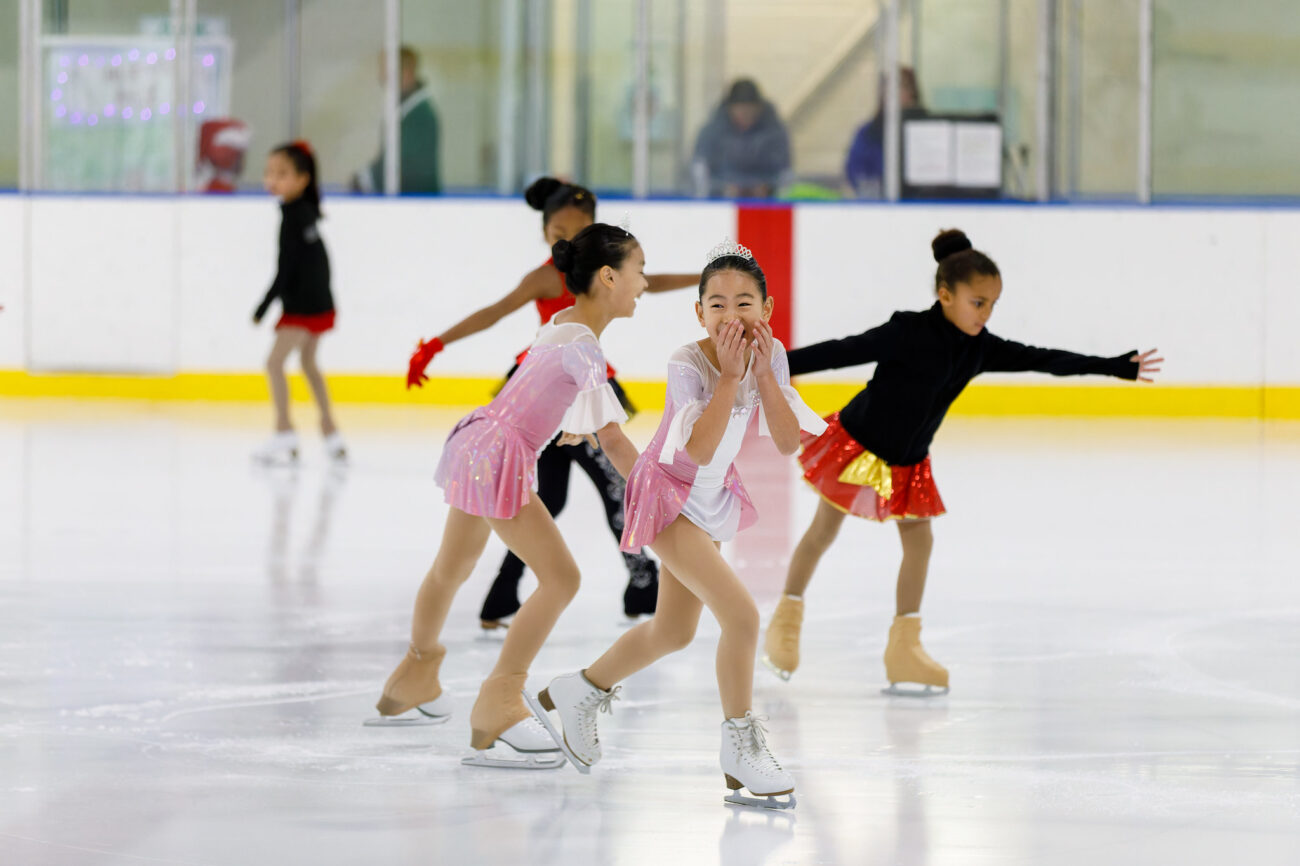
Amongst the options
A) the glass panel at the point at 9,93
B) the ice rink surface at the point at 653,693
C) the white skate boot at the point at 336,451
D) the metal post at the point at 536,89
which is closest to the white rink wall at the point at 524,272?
the glass panel at the point at 9,93

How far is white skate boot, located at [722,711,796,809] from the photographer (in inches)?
123

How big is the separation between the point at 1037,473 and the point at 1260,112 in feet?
15.9

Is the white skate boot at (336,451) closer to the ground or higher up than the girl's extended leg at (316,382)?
closer to the ground

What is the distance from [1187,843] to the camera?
2.93 m

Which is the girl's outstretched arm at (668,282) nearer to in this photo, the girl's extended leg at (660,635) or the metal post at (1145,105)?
the girl's extended leg at (660,635)

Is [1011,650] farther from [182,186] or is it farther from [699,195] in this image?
[182,186]

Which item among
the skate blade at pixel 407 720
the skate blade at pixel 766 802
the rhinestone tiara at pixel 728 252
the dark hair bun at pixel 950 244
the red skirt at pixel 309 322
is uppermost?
the dark hair bun at pixel 950 244

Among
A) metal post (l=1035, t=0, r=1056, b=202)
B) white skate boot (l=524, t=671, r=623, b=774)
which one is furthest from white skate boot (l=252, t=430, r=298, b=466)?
metal post (l=1035, t=0, r=1056, b=202)

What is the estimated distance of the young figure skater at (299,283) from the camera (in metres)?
8.37

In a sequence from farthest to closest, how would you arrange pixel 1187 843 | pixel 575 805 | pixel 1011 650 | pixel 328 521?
1. pixel 328 521
2. pixel 1011 650
3. pixel 575 805
4. pixel 1187 843

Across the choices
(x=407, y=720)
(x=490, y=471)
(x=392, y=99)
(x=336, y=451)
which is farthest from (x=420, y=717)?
(x=392, y=99)

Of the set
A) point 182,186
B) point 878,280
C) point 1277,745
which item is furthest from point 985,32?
point 1277,745

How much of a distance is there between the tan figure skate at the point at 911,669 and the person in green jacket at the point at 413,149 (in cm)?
794

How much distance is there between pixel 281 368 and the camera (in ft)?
27.8
